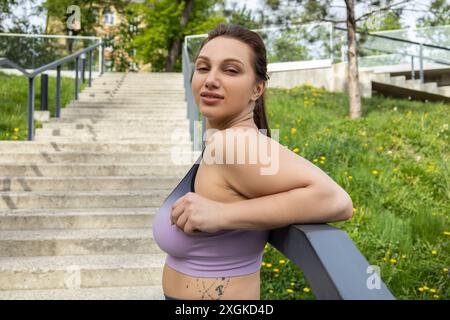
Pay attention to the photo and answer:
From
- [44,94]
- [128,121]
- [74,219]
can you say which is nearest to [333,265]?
[74,219]

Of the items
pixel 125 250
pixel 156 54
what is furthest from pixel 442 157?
pixel 156 54

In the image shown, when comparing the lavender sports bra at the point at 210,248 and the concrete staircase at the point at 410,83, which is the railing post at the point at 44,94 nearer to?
the lavender sports bra at the point at 210,248

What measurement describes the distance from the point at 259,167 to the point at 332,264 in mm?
221

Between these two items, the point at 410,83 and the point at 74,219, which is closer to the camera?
the point at 74,219

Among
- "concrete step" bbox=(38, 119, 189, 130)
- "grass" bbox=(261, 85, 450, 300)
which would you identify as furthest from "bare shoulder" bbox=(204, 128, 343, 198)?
"concrete step" bbox=(38, 119, 189, 130)

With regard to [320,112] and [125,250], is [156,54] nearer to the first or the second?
[320,112]

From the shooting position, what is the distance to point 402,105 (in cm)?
953

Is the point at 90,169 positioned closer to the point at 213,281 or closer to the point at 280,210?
the point at 213,281

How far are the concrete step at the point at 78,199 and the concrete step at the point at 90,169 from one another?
0.45 m

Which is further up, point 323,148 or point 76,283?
point 323,148

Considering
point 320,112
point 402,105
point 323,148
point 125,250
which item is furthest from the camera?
point 402,105

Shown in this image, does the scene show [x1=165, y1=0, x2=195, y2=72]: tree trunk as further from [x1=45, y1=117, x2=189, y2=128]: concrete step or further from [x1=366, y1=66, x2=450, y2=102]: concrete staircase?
[x1=45, y1=117, x2=189, y2=128]: concrete step

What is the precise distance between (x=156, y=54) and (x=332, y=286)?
18285mm

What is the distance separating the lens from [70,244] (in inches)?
131
